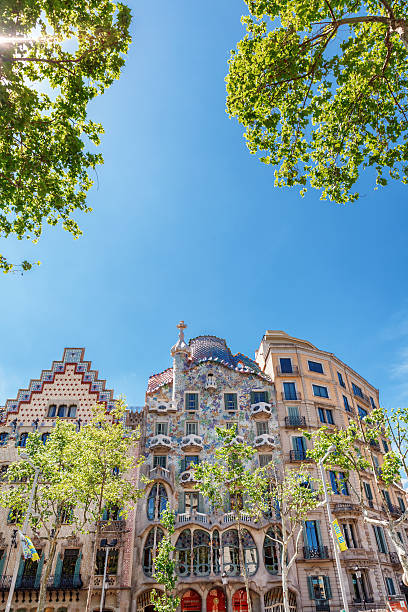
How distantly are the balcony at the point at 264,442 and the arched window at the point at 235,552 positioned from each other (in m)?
6.22

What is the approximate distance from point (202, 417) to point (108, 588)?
542 inches

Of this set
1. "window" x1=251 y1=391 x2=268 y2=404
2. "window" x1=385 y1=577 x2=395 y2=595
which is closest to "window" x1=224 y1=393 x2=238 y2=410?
"window" x1=251 y1=391 x2=268 y2=404

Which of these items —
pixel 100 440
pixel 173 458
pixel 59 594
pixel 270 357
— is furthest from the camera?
pixel 270 357

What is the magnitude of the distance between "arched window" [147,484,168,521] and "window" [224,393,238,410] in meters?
8.70

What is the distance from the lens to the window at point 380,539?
34.6 meters

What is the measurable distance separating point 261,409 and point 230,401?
117 inches

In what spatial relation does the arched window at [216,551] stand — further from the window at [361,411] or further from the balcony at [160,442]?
the window at [361,411]

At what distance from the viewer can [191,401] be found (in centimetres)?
3734

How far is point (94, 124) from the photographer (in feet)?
47.3

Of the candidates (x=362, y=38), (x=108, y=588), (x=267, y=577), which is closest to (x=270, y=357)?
(x=267, y=577)

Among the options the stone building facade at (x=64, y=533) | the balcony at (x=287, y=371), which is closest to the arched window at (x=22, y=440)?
the stone building facade at (x=64, y=533)

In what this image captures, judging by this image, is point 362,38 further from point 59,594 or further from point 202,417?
point 59,594

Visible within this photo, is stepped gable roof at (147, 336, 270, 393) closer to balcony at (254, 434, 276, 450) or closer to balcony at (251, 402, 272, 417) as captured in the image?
balcony at (251, 402, 272, 417)

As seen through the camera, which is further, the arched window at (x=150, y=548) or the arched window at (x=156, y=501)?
the arched window at (x=156, y=501)
